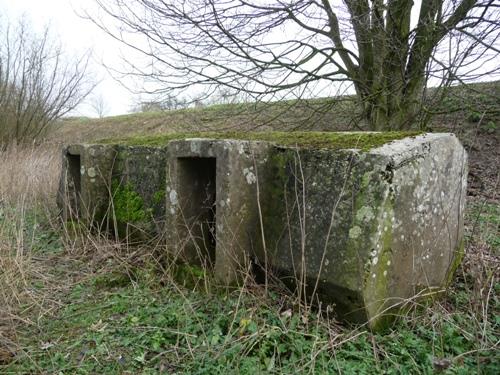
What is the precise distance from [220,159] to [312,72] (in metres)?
3.98

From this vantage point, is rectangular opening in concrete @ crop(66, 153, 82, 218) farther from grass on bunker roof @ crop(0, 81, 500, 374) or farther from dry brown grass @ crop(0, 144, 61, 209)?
grass on bunker roof @ crop(0, 81, 500, 374)

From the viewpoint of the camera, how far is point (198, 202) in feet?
10.6

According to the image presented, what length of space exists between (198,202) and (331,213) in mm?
1210

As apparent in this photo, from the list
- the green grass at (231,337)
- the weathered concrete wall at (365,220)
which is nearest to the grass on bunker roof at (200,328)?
the green grass at (231,337)

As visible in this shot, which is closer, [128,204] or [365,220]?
[365,220]

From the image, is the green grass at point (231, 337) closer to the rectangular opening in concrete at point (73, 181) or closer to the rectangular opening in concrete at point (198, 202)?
the rectangular opening in concrete at point (198, 202)

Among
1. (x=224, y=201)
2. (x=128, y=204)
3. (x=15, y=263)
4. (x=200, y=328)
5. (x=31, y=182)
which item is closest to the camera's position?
(x=200, y=328)

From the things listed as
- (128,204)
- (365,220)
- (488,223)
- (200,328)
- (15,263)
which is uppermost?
(365,220)

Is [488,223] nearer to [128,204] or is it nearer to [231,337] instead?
[231,337]

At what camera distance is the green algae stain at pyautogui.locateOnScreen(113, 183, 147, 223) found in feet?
12.5

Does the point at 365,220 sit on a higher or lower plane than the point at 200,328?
higher

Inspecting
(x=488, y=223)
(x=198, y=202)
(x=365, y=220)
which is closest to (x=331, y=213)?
(x=365, y=220)

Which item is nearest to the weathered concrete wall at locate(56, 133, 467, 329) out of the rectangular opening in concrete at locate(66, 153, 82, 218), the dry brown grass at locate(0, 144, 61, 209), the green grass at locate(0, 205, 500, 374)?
the green grass at locate(0, 205, 500, 374)

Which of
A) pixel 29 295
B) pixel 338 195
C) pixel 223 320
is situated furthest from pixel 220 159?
pixel 29 295
